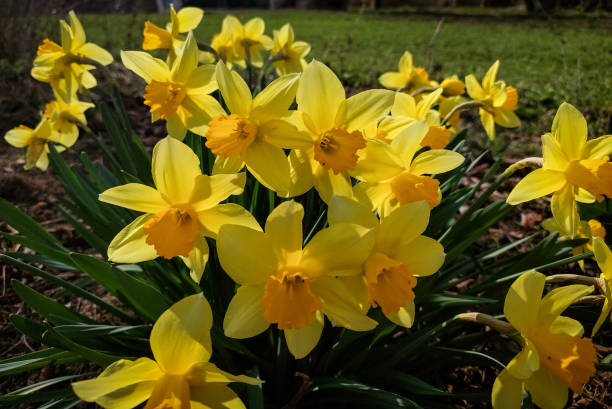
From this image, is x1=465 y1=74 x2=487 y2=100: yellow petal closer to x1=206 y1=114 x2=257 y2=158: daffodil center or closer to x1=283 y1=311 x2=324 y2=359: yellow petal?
x1=206 y1=114 x2=257 y2=158: daffodil center

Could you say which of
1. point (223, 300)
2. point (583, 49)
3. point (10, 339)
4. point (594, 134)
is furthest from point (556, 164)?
point (583, 49)

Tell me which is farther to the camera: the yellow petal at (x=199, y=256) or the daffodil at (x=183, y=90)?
the daffodil at (x=183, y=90)

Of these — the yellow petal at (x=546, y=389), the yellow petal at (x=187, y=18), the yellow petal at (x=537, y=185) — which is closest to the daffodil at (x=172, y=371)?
the yellow petal at (x=546, y=389)

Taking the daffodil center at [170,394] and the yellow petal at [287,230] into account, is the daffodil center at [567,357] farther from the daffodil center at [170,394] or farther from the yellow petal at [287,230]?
the daffodil center at [170,394]

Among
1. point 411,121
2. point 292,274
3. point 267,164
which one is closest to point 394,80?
point 411,121

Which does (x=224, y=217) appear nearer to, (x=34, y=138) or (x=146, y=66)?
(x=146, y=66)

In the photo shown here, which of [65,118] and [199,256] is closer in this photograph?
[199,256]

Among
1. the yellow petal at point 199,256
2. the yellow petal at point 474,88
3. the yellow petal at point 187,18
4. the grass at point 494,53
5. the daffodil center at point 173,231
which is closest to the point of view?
the daffodil center at point 173,231
